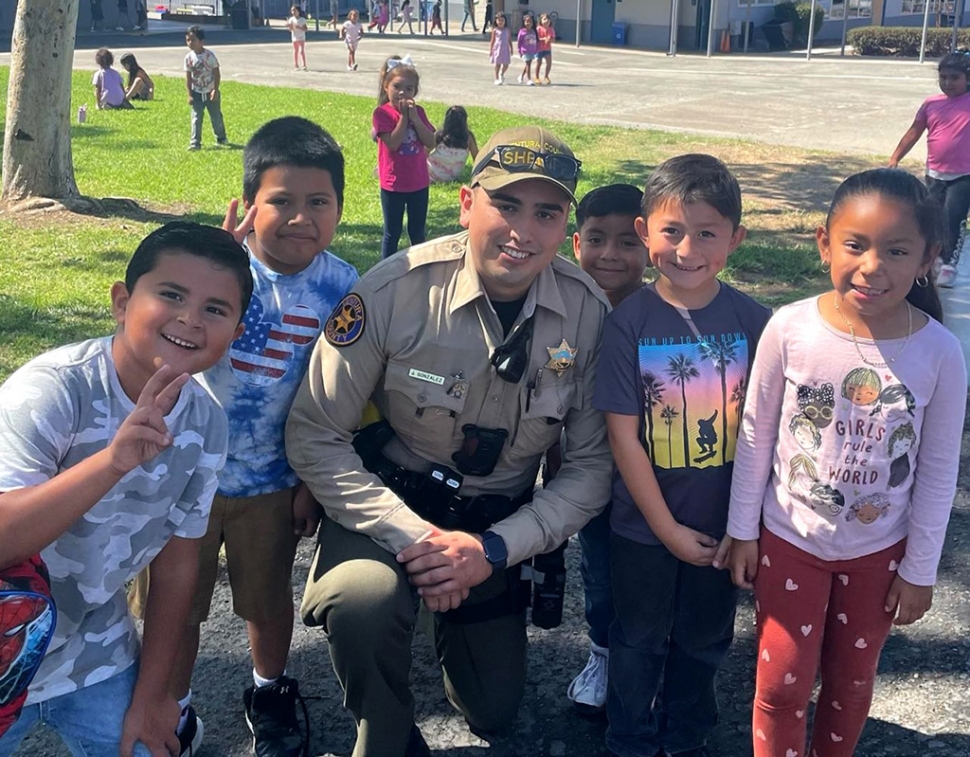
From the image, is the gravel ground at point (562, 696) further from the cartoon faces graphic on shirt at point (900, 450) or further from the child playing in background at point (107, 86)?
the child playing in background at point (107, 86)

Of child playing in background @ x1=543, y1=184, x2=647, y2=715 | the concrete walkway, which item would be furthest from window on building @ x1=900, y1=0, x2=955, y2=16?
child playing in background @ x1=543, y1=184, x2=647, y2=715

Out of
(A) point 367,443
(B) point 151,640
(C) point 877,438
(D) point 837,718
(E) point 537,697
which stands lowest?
(E) point 537,697

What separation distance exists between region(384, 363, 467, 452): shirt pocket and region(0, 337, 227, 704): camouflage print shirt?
0.61 metres

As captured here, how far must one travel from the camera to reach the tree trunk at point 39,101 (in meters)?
9.20

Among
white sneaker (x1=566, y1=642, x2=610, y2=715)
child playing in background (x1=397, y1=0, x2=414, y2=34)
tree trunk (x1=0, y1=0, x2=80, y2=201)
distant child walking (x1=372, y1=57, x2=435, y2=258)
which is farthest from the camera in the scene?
child playing in background (x1=397, y1=0, x2=414, y2=34)

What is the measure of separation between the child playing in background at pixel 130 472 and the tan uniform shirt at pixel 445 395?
16.7 inches

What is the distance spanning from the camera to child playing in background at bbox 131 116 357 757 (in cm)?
294

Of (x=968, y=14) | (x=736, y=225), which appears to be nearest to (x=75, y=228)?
(x=736, y=225)

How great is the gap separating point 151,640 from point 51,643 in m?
0.25

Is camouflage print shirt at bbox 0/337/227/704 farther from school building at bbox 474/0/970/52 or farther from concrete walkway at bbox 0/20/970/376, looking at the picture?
school building at bbox 474/0/970/52

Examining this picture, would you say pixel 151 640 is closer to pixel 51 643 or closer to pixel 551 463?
pixel 51 643

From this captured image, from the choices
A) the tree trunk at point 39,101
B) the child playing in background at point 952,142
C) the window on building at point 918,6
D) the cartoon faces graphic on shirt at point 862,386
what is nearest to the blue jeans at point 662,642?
the cartoon faces graphic on shirt at point 862,386

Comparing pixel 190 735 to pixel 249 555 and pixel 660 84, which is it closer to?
pixel 249 555

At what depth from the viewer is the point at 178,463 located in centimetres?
248
